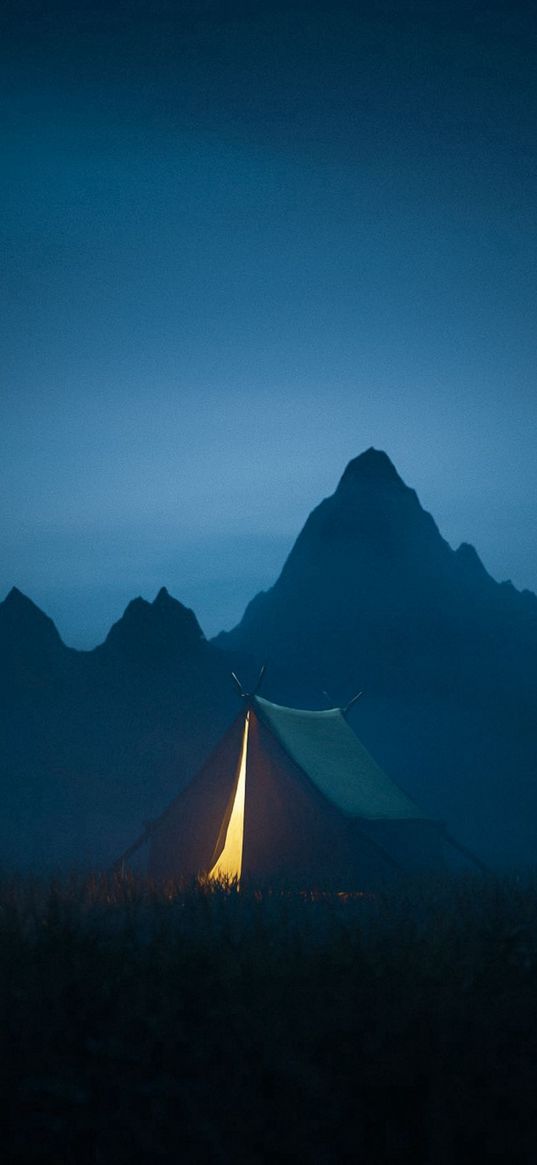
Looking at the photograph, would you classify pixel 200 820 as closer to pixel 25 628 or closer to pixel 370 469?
pixel 25 628

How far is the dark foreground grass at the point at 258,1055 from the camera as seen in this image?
399cm

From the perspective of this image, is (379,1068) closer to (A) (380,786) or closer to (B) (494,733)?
(A) (380,786)

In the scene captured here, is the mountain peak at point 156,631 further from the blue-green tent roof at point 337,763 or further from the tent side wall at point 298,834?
the tent side wall at point 298,834

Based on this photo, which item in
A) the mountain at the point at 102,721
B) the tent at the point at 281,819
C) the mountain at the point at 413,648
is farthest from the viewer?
the mountain at the point at 413,648

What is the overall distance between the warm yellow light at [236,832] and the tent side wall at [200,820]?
0.21ft

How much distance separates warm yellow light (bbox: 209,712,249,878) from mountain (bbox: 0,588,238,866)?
26.9 m

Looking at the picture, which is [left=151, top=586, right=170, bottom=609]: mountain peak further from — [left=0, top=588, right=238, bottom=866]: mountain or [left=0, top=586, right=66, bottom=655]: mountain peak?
[left=0, top=586, right=66, bottom=655]: mountain peak

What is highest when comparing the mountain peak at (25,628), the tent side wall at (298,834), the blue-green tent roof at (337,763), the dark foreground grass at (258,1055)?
the mountain peak at (25,628)

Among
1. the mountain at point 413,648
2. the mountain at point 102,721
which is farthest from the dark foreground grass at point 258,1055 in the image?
the mountain at point 413,648

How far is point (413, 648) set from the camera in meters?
64.2

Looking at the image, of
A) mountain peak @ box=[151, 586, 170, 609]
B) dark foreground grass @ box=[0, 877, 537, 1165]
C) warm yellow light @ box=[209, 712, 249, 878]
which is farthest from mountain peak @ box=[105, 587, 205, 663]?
dark foreground grass @ box=[0, 877, 537, 1165]

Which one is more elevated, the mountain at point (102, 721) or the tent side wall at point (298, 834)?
the mountain at point (102, 721)

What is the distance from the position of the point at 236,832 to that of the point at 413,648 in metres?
52.9

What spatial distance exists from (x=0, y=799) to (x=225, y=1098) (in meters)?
44.3
